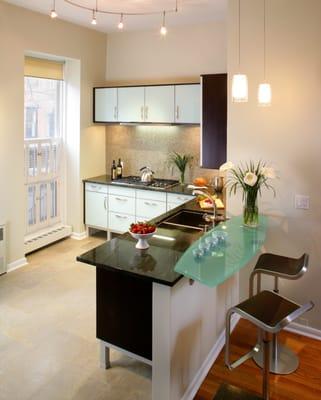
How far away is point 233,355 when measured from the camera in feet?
9.82

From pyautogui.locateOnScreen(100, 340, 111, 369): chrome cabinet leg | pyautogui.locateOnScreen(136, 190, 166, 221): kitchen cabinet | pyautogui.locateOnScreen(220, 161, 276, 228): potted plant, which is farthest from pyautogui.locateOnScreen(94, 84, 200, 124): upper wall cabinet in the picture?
pyautogui.locateOnScreen(100, 340, 111, 369): chrome cabinet leg

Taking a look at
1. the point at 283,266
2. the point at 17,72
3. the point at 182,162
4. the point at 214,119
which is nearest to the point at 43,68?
the point at 17,72

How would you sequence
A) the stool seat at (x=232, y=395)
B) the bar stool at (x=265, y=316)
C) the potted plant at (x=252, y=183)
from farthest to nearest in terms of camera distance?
the potted plant at (x=252, y=183) → the stool seat at (x=232, y=395) → the bar stool at (x=265, y=316)

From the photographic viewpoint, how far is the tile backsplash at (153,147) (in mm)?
5332

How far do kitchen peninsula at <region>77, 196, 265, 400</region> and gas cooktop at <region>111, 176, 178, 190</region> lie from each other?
7.26 ft

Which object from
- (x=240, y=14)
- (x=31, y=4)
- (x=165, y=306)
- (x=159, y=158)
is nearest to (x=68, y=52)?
(x=31, y=4)

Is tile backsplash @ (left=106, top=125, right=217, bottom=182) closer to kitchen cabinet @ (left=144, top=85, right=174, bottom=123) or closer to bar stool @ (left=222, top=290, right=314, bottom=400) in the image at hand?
kitchen cabinet @ (left=144, top=85, right=174, bottom=123)

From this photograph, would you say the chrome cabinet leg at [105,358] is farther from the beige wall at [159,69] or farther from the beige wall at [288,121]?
the beige wall at [159,69]

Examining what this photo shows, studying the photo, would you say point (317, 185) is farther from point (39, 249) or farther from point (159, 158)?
point (39, 249)

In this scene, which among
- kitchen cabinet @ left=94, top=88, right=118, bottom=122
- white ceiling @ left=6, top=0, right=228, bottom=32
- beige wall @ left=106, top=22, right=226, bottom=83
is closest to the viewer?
white ceiling @ left=6, top=0, right=228, bottom=32

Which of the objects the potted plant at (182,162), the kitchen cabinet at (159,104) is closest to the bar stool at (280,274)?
the potted plant at (182,162)

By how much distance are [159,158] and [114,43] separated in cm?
191

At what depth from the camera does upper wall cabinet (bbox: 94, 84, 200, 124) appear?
4.82 meters

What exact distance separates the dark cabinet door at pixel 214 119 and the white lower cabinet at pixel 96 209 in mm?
1995
